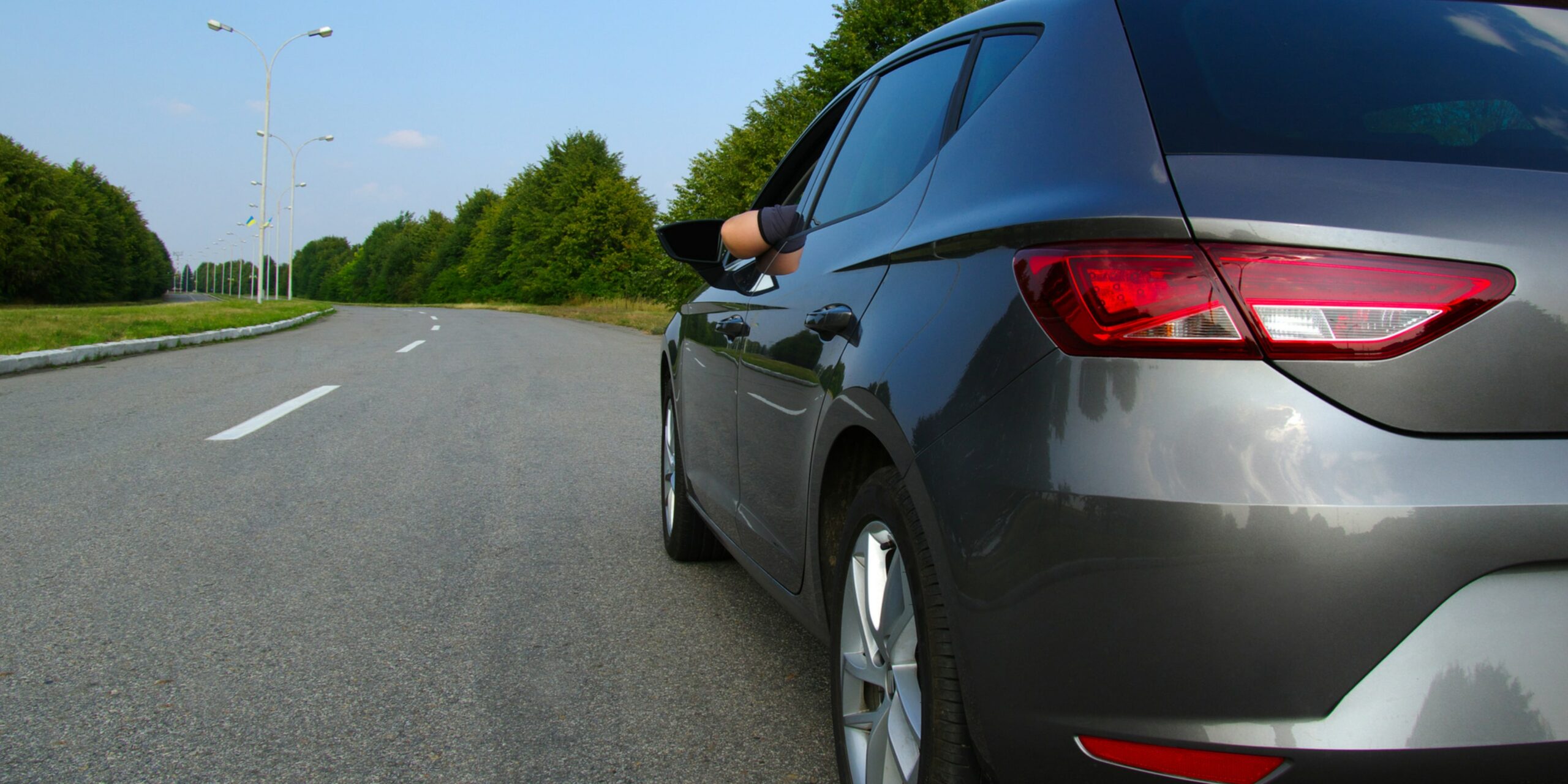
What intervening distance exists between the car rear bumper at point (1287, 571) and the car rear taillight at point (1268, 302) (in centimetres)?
4

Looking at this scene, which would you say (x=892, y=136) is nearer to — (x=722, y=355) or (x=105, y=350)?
(x=722, y=355)

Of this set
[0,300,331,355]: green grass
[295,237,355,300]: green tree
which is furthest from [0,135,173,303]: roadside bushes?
[295,237,355,300]: green tree

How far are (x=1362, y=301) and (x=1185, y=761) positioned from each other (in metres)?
0.60

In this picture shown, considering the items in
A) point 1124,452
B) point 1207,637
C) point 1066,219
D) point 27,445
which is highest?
point 1066,219

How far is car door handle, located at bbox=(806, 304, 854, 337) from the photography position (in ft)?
7.08

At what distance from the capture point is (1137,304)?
140 centimetres

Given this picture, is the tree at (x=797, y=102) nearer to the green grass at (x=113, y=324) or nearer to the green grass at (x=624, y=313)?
the green grass at (x=624, y=313)

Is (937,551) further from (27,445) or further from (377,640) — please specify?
(27,445)

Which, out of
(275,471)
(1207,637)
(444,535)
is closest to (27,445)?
(275,471)

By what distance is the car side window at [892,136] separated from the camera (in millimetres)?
2322

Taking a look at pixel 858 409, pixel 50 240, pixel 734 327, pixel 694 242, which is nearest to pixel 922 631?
pixel 858 409

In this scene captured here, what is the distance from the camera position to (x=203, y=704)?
2.76 m

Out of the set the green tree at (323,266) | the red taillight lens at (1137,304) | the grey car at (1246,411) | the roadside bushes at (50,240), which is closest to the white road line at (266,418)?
the grey car at (1246,411)

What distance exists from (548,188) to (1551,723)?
72.1 m
